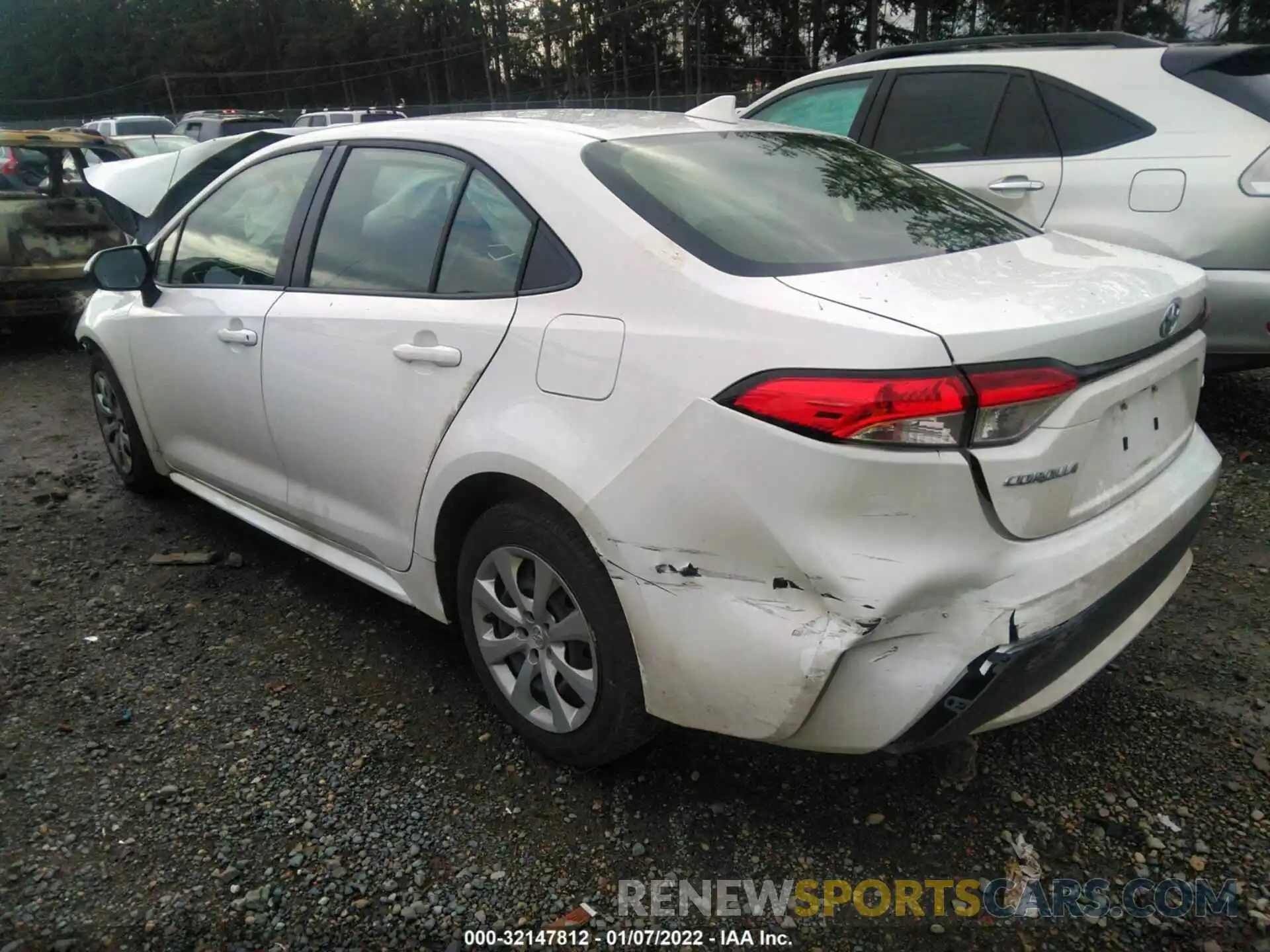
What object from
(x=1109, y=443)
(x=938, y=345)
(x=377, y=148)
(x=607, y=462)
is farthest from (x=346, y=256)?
(x=1109, y=443)

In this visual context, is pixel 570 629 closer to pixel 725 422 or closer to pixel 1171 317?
pixel 725 422

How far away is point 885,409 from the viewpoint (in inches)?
64.7

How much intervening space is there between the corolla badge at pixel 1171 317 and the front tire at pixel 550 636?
4.53ft

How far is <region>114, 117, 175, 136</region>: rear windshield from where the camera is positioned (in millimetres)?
23734

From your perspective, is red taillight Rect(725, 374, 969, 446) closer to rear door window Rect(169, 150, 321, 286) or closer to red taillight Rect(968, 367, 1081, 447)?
red taillight Rect(968, 367, 1081, 447)

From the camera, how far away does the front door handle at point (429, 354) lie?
7.53 ft

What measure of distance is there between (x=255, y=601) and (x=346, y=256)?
138cm

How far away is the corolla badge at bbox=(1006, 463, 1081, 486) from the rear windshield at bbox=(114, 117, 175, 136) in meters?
26.3

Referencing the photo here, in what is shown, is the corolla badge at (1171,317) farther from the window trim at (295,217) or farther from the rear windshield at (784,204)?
the window trim at (295,217)

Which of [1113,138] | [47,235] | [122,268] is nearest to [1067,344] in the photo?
[1113,138]

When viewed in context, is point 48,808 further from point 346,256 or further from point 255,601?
point 346,256

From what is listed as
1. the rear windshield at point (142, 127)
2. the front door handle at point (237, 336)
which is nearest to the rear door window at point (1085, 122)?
the front door handle at point (237, 336)

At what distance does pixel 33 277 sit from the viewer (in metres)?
6.79

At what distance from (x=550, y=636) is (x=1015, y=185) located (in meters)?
3.44
